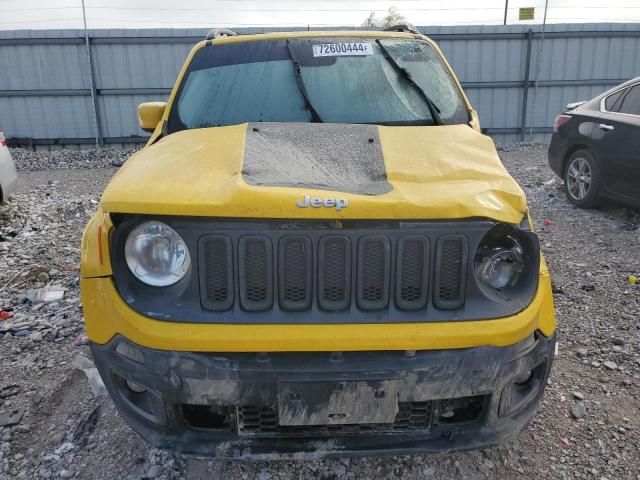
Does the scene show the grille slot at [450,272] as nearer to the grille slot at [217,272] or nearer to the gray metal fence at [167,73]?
the grille slot at [217,272]

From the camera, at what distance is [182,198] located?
1981 millimetres

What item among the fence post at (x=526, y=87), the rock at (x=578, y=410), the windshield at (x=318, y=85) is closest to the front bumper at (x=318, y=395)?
the rock at (x=578, y=410)

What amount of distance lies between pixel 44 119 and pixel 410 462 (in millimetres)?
14388

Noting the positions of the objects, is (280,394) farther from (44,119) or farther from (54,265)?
(44,119)

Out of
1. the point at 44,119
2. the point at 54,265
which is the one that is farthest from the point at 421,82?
the point at 44,119

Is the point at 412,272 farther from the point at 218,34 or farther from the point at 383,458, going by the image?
the point at 218,34

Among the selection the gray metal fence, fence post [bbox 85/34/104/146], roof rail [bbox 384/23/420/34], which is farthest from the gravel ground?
the gray metal fence

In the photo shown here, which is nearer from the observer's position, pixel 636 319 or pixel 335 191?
pixel 335 191

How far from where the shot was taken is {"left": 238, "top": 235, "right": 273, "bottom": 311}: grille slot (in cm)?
197

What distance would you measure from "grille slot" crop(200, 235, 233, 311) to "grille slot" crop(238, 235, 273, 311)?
44 millimetres

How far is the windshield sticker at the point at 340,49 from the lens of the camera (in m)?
3.51

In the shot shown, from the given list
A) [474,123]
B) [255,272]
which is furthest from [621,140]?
[255,272]

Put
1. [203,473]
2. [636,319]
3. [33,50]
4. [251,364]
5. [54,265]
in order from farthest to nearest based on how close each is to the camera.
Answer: [33,50], [54,265], [636,319], [203,473], [251,364]

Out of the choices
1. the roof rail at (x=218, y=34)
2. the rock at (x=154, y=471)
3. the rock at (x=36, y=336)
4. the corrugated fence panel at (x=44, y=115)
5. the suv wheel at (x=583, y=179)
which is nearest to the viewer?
the rock at (x=154, y=471)
